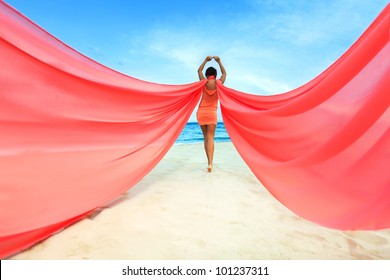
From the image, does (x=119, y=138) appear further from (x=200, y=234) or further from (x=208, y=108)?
(x=208, y=108)

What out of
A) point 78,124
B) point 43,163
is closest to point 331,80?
point 78,124

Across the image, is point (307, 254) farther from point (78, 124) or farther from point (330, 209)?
point (78, 124)

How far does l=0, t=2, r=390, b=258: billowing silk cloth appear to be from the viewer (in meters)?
1.75

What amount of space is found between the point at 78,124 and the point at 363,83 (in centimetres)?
244

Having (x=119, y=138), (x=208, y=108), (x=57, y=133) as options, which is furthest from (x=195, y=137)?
(x=57, y=133)

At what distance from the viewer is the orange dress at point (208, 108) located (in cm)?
428

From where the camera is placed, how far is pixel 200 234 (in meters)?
2.08

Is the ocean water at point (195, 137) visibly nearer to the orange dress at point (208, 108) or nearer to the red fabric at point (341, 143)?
the orange dress at point (208, 108)

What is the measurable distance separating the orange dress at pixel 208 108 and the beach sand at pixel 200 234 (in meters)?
1.69

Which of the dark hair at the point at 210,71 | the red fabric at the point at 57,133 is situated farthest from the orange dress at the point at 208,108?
the red fabric at the point at 57,133

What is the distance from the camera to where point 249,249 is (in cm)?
188

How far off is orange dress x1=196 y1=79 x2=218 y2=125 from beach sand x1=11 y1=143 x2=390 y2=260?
1.69 meters

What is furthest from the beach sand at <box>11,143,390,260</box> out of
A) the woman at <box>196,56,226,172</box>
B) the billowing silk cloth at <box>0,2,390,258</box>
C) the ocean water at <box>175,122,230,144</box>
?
the ocean water at <box>175,122,230,144</box>

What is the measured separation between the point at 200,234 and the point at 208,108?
2621 millimetres
